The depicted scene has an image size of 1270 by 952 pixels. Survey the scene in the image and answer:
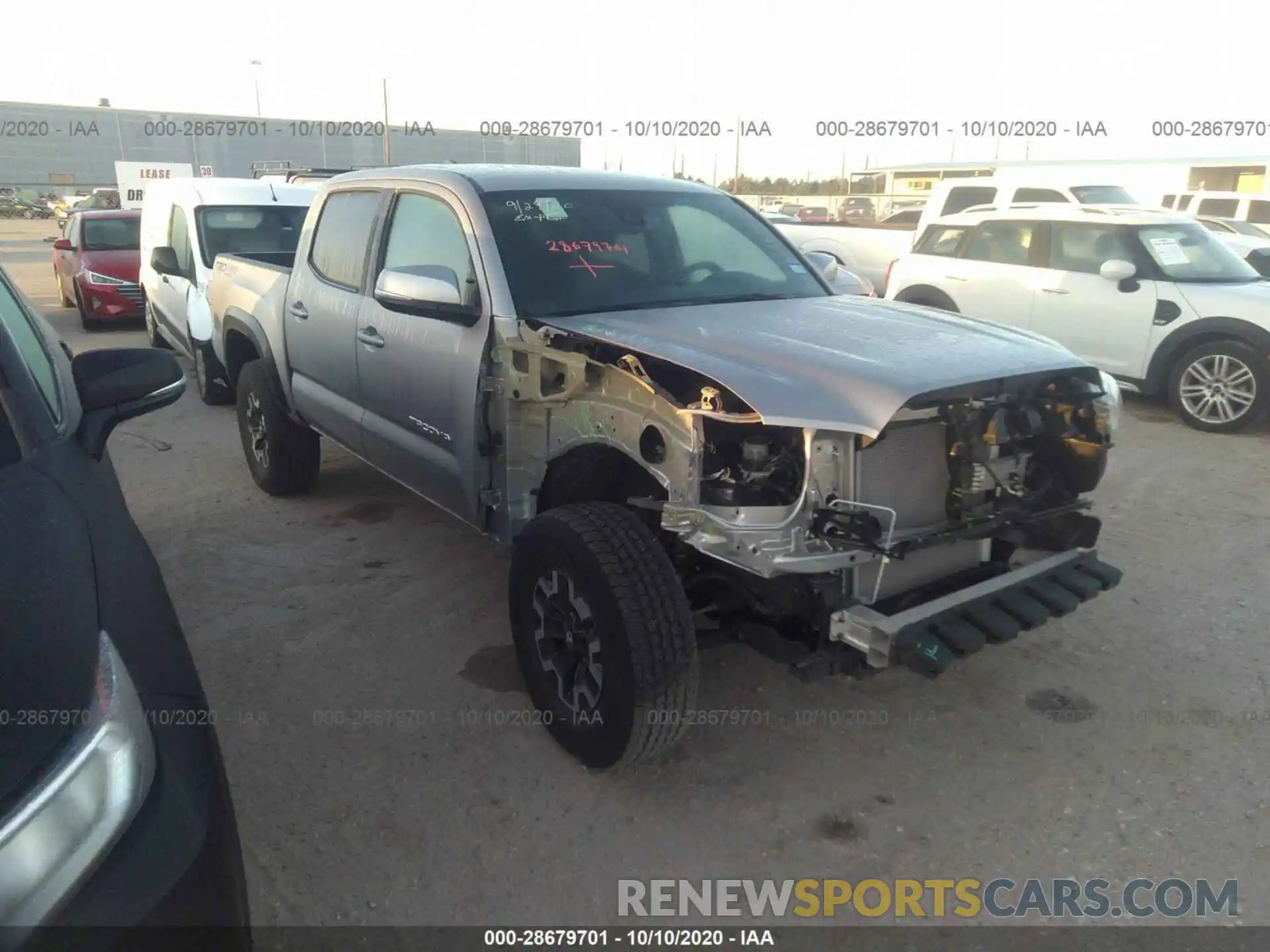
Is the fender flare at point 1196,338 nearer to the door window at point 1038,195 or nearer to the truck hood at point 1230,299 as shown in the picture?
the truck hood at point 1230,299

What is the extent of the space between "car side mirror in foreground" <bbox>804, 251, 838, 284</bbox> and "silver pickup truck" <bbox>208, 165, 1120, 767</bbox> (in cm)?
27

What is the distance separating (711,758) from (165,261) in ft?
25.0

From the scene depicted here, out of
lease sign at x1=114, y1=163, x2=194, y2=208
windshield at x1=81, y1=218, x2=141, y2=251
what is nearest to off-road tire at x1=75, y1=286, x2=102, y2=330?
windshield at x1=81, y1=218, x2=141, y2=251

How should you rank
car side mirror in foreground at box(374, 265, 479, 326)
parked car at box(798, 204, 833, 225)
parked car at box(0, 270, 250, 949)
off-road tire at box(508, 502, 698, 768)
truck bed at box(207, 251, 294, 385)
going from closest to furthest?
1. parked car at box(0, 270, 250, 949)
2. off-road tire at box(508, 502, 698, 768)
3. car side mirror in foreground at box(374, 265, 479, 326)
4. truck bed at box(207, 251, 294, 385)
5. parked car at box(798, 204, 833, 225)

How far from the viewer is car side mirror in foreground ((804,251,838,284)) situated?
4473 mm

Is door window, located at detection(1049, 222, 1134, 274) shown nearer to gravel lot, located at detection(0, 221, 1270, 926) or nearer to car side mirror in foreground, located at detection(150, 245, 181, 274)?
gravel lot, located at detection(0, 221, 1270, 926)

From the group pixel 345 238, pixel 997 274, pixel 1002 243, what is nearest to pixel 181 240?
pixel 345 238

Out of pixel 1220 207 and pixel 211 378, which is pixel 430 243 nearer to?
pixel 211 378

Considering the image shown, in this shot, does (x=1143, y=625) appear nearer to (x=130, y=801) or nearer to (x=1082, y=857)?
(x=1082, y=857)

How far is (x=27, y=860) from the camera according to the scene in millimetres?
1338

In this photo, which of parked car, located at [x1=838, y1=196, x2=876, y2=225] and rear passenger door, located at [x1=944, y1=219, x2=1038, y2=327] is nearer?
rear passenger door, located at [x1=944, y1=219, x2=1038, y2=327]

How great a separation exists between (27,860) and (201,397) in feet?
25.9

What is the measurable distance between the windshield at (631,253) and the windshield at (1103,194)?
11862 mm

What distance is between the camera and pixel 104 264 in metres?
12.5
